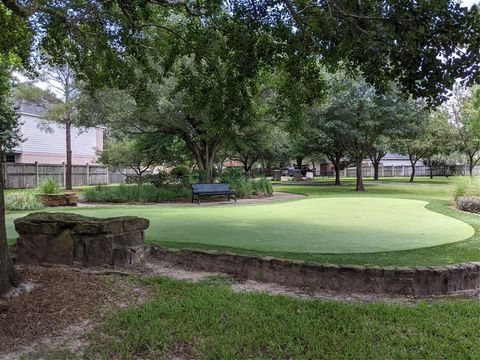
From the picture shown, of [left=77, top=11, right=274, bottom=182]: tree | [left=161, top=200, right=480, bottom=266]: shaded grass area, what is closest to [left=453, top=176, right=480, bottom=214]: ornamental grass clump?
[left=161, top=200, right=480, bottom=266]: shaded grass area

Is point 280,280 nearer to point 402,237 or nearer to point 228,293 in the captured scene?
point 228,293

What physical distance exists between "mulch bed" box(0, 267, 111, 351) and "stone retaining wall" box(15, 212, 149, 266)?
31.9 inches

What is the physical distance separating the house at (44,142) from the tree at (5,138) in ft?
8.63

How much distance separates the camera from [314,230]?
9117 millimetres

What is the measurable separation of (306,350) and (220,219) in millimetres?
7851

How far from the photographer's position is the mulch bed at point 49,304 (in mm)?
3660

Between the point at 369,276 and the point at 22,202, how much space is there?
12.5 m

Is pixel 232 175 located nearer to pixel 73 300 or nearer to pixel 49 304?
pixel 73 300

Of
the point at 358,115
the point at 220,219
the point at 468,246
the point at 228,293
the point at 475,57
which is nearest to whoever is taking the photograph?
the point at 475,57

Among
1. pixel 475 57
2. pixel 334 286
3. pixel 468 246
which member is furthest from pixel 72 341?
pixel 468 246

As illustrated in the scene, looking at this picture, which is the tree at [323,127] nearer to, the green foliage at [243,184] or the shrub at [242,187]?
the green foliage at [243,184]

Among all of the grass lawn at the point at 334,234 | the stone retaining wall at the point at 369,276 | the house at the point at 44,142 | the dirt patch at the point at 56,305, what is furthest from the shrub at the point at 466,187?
the house at the point at 44,142

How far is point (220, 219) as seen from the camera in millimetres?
11125

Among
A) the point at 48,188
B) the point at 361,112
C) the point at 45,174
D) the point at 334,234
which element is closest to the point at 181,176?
the point at 48,188
